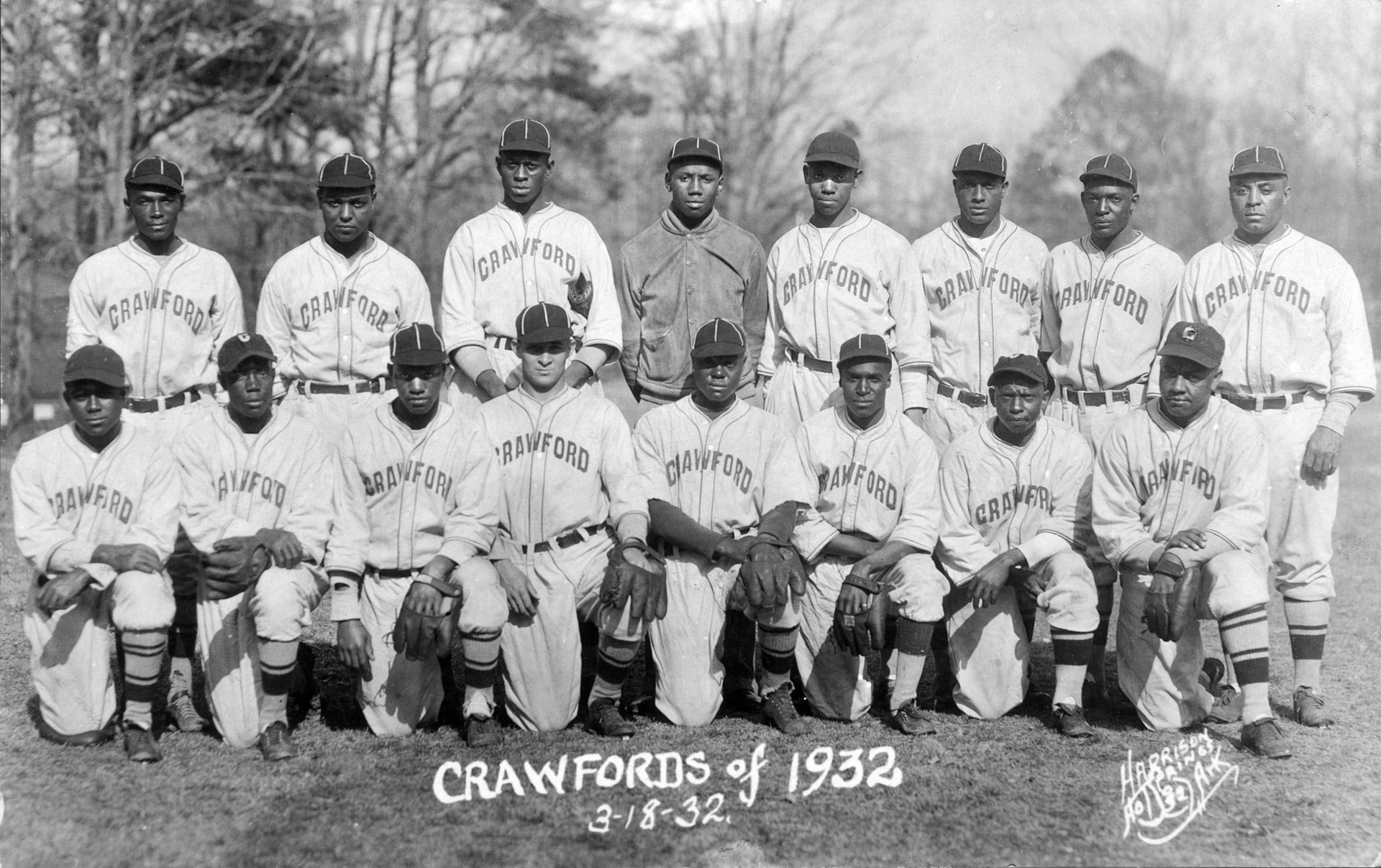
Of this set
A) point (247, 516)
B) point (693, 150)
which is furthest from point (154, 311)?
point (693, 150)

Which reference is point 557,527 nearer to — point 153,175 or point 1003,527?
point 1003,527

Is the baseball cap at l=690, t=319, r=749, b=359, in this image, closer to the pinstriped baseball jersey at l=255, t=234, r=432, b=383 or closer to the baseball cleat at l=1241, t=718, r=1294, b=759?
the pinstriped baseball jersey at l=255, t=234, r=432, b=383

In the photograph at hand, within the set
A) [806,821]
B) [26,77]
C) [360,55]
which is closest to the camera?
[806,821]

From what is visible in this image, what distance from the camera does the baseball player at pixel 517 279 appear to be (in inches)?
223

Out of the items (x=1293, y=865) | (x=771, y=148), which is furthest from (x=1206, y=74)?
(x=1293, y=865)

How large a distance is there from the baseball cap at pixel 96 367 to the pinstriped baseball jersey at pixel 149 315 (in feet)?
1.86

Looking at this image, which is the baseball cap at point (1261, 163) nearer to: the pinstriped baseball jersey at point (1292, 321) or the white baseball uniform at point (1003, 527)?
the pinstriped baseball jersey at point (1292, 321)

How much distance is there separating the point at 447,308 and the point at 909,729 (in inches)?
118

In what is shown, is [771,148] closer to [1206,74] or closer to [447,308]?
[1206,74]

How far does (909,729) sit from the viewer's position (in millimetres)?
4953

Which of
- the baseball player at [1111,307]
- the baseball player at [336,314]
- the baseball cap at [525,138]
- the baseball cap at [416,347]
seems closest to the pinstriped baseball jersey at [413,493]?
the baseball cap at [416,347]

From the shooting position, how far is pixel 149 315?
5414 millimetres

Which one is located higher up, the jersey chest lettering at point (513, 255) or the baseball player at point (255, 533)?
the jersey chest lettering at point (513, 255)

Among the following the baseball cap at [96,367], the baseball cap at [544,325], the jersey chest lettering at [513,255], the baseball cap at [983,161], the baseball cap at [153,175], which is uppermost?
the baseball cap at [983,161]
